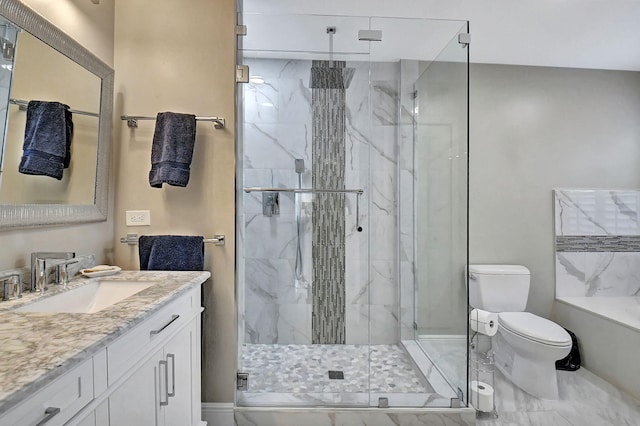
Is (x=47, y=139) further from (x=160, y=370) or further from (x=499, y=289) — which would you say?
(x=499, y=289)

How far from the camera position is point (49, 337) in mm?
805

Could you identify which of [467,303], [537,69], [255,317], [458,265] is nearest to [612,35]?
[537,69]

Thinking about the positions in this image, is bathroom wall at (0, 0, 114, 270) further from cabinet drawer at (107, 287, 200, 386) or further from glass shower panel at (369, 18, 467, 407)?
glass shower panel at (369, 18, 467, 407)

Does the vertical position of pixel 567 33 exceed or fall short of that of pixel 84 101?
it exceeds it

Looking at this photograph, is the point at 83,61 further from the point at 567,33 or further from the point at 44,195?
the point at 567,33

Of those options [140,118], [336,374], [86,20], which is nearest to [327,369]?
[336,374]

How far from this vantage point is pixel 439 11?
6.95ft

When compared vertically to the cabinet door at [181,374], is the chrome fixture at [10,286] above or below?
above

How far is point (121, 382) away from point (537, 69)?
3614 mm

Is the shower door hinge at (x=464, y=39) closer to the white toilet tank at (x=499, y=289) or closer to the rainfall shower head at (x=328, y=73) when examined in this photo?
the rainfall shower head at (x=328, y=73)

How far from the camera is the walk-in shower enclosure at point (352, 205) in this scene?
6.80 ft

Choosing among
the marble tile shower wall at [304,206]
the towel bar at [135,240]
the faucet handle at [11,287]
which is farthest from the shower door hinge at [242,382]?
the faucet handle at [11,287]

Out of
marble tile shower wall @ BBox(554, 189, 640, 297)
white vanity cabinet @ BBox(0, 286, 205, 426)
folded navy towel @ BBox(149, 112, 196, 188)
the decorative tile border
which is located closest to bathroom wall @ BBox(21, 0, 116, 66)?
folded navy towel @ BBox(149, 112, 196, 188)

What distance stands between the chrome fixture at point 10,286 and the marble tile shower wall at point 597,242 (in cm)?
356
